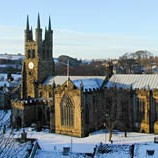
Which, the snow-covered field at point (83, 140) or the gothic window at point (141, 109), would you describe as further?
the gothic window at point (141, 109)

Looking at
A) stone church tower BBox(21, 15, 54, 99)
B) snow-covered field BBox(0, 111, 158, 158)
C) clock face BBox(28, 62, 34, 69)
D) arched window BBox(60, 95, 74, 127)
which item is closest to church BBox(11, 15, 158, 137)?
arched window BBox(60, 95, 74, 127)

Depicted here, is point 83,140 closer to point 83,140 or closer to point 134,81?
point 83,140

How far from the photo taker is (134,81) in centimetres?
5609

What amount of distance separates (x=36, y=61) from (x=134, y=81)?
19.5 m

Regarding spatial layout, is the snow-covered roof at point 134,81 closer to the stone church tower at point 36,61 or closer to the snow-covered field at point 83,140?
the snow-covered field at point 83,140

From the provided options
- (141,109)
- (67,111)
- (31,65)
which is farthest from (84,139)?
(31,65)

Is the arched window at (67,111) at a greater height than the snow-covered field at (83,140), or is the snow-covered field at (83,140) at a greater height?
the arched window at (67,111)

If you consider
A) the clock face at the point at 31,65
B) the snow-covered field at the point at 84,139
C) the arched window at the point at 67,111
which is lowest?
the snow-covered field at the point at 84,139

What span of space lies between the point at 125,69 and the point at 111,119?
9001 cm

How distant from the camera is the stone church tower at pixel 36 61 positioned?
216ft

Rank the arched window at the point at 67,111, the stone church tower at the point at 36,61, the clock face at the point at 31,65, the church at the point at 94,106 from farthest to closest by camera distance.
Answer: the clock face at the point at 31,65, the stone church tower at the point at 36,61, the arched window at the point at 67,111, the church at the point at 94,106

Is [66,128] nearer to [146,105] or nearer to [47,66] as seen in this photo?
[146,105]

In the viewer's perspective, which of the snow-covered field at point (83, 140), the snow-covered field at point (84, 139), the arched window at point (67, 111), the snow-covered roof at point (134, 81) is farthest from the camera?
the snow-covered roof at point (134, 81)

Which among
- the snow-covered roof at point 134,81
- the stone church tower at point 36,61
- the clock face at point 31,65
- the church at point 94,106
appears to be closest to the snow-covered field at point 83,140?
the church at point 94,106
